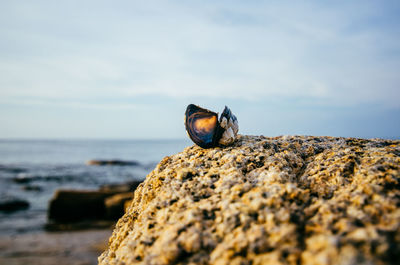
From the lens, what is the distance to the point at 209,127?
123 inches

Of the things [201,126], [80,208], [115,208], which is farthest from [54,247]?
[201,126]

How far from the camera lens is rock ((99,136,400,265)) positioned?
4.78 feet

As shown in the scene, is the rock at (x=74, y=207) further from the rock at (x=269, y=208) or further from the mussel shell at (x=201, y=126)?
the mussel shell at (x=201, y=126)

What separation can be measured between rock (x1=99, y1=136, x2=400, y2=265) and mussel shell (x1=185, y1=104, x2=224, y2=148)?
0.52ft

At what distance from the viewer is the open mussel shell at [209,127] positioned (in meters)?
3.03

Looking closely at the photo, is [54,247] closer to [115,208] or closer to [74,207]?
[115,208]

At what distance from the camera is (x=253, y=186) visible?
219 cm

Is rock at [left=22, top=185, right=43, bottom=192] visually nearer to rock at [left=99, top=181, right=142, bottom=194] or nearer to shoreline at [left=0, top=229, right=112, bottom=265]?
rock at [left=99, top=181, right=142, bottom=194]

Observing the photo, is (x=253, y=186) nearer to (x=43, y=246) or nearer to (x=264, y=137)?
(x=264, y=137)

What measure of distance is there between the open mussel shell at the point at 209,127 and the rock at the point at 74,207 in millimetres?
11141

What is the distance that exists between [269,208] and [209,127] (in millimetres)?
1456

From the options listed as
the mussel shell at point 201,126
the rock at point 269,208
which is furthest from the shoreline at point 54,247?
the rock at point 269,208

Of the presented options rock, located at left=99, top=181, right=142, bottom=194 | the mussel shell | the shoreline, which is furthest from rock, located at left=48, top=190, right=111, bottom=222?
the mussel shell

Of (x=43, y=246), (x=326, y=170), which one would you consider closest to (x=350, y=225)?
(x=326, y=170)
